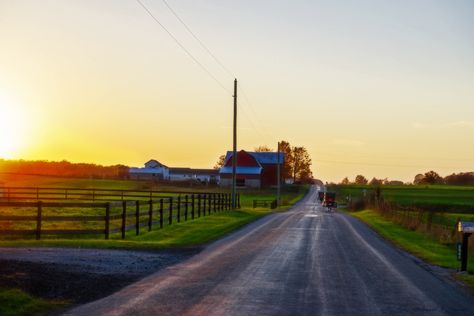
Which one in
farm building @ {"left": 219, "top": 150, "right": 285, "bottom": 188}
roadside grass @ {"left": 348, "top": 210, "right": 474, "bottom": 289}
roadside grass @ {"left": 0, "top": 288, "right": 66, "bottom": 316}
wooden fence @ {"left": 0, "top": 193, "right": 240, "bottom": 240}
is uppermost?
farm building @ {"left": 219, "top": 150, "right": 285, "bottom": 188}

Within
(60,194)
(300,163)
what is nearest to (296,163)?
(300,163)

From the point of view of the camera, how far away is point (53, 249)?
64.5ft

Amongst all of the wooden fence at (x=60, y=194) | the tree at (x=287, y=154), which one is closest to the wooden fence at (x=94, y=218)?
the wooden fence at (x=60, y=194)

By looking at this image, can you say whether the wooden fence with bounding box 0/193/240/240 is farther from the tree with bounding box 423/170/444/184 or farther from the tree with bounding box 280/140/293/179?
the tree with bounding box 423/170/444/184

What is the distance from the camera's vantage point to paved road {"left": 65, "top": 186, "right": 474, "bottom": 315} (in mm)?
11367

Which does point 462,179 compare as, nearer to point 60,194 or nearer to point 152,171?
point 152,171

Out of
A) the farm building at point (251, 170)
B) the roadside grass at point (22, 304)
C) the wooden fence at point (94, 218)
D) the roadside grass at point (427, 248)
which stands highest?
the farm building at point (251, 170)

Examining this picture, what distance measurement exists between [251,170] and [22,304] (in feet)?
390

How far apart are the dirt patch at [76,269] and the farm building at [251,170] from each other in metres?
107

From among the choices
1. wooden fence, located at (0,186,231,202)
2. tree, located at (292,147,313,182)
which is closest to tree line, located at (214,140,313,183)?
tree, located at (292,147,313,182)

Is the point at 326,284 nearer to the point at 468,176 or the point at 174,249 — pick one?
the point at 174,249

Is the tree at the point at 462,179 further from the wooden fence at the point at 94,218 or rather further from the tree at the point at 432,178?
the wooden fence at the point at 94,218

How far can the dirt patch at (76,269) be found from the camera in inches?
504

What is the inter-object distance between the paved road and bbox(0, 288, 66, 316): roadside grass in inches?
22.8
